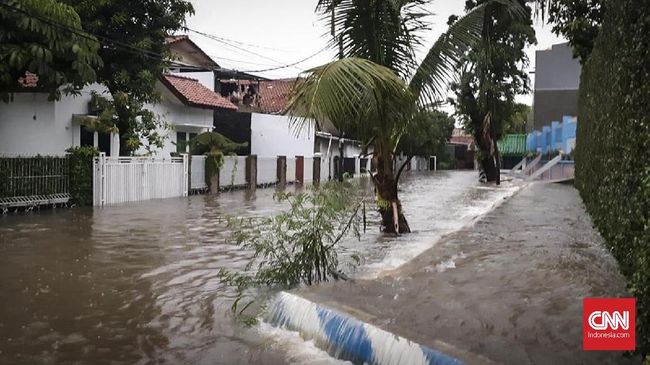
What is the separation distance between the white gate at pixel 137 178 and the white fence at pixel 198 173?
2.19 ft

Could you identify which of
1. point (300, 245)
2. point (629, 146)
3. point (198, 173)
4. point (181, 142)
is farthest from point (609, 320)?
point (181, 142)

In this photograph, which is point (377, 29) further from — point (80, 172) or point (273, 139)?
point (273, 139)

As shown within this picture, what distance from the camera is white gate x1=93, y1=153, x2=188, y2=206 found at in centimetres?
1723

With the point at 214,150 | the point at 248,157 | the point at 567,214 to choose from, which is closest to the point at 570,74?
the point at 248,157

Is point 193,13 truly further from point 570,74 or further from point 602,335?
point 570,74

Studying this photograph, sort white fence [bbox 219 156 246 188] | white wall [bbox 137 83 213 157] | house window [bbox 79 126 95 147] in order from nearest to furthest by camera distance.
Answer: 1. house window [bbox 79 126 95 147]
2. white fence [bbox 219 156 246 188]
3. white wall [bbox 137 83 213 157]

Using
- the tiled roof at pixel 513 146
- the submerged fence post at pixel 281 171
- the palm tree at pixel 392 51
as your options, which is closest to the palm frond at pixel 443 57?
the palm tree at pixel 392 51

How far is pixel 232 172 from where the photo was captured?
982 inches

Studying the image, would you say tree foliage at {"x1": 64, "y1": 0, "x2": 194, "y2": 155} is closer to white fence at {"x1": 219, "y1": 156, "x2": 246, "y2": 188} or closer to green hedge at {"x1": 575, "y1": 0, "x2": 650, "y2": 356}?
white fence at {"x1": 219, "y1": 156, "x2": 246, "y2": 188}

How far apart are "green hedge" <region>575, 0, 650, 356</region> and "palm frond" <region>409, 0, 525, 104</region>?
2.07 metres

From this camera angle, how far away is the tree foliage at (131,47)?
1773 centimetres

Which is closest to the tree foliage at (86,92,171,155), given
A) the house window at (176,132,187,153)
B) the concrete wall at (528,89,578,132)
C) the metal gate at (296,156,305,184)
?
the house window at (176,132,187,153)

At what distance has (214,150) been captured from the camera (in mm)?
23438

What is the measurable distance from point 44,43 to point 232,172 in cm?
A: 1146
